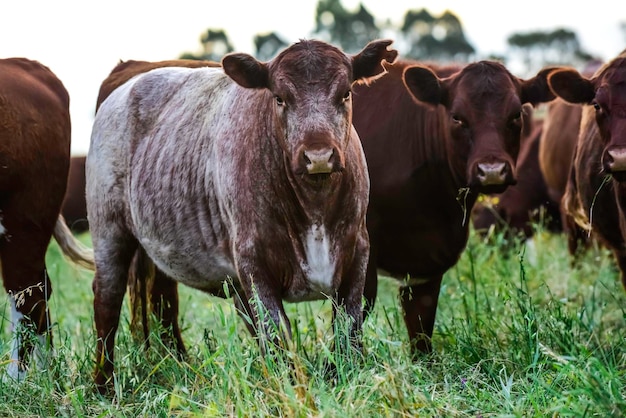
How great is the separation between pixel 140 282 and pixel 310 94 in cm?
236

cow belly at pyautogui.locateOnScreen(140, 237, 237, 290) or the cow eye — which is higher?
the cow eye

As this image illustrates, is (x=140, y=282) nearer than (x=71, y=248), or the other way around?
(x=140, y=282)

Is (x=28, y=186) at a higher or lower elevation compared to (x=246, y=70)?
lower

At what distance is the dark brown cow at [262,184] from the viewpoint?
4297 millimetres

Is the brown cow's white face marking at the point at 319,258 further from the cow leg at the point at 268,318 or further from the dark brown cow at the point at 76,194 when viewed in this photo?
the dark brown cow at the point at 76,194

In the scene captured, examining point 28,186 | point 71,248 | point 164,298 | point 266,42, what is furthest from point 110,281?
point 266,42

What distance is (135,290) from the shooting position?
610 centimetres

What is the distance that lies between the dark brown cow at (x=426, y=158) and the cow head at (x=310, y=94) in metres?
1.13

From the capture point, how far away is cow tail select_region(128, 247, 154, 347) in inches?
239

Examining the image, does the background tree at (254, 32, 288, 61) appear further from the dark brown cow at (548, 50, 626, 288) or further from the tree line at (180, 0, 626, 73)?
the dark brown cow at (548, 50, 626, 288)

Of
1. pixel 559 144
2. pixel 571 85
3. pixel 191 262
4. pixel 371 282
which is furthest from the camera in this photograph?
pixel 559 144

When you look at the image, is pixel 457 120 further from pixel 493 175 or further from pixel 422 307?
pixel 422 307

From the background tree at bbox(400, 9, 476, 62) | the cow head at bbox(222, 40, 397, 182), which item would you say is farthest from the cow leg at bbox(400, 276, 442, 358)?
the background tree at bbox(400, 9, 476, 62)

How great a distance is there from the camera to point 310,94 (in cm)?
428
